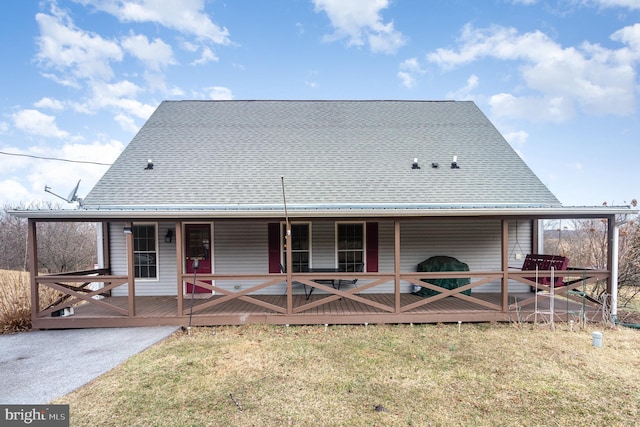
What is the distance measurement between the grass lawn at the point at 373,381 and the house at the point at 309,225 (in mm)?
990

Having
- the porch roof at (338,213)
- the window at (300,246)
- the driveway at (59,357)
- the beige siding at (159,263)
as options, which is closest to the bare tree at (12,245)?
the beige siding at (159,263)

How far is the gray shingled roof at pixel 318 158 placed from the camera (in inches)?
298

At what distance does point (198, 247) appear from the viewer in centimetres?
761

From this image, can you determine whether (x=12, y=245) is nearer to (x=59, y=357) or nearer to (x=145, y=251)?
(x=145, y=251)

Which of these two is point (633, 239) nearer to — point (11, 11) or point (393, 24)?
point (393, 24)

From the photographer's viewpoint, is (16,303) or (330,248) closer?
(16,303)

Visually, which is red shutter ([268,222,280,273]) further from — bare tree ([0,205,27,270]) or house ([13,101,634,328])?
bare tree ([0,205,27,270])

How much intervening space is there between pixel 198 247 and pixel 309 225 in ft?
9.70

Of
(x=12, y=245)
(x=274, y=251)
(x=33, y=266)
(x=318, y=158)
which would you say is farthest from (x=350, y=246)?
(x=12, y=245)

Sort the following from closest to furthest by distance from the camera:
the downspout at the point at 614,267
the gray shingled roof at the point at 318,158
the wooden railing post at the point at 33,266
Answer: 1. the wooden railing post at the point at 33,266
2. the downspout at the point at 614,267
3. the gray shingled roof at the point at 318,158

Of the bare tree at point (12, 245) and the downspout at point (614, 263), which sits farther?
the bare tree at point (12, 245)

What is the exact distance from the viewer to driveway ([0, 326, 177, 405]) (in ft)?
11.7

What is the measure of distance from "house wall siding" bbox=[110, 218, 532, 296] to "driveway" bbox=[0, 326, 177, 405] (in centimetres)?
215

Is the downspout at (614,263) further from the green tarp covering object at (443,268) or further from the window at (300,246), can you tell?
the window at (300,246)
